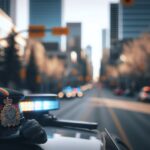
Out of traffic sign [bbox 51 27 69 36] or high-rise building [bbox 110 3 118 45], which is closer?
traffic sign [bbox 51 27 69 36]

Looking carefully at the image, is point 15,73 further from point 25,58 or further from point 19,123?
point 19,123

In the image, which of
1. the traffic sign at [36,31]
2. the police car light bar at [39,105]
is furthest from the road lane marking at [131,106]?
the police car light bar at [39,105]

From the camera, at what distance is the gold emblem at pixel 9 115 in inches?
100

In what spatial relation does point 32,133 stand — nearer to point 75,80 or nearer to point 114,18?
point 114,18

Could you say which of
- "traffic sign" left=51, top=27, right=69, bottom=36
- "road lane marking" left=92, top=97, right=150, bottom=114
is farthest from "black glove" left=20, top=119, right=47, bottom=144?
"road lane marking" left=92, top=97, right=150, bottom=114

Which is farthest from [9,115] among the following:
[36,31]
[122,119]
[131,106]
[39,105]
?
[131,106]

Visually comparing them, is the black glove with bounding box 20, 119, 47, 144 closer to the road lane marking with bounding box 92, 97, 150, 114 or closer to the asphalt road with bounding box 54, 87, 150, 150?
the asphalt road with bounding box 54, 87, 150, 150

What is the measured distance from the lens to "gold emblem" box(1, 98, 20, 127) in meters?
2.55

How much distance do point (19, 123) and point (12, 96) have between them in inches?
6.1

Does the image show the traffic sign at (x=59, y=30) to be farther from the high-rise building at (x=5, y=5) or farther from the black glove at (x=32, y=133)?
the black glove at (x=32, y=133)

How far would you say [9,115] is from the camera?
260 cm

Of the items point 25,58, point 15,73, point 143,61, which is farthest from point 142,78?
point 15,73

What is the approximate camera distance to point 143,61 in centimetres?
8250

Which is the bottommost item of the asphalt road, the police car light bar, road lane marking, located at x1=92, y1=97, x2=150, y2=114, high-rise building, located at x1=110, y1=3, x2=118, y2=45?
road lane marking, located at x1=92, y1=97, x2=150, y2=114
